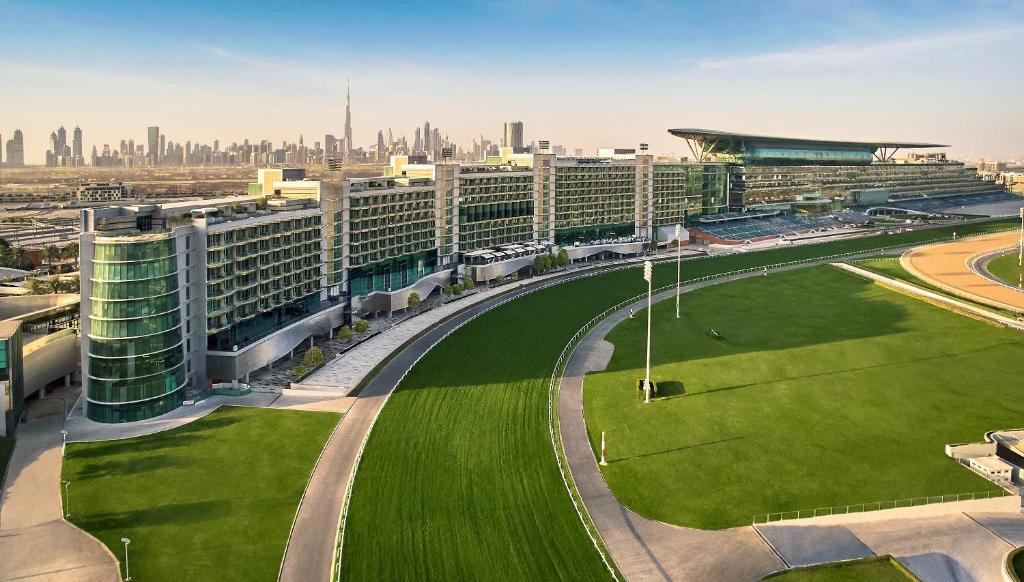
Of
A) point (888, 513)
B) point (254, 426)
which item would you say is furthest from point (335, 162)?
point (888, 513)

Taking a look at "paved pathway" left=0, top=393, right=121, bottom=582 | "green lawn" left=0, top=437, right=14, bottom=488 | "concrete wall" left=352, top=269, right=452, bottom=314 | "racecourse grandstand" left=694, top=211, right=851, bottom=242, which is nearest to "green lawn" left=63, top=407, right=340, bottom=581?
"paved pathway" left=0, top=393, right=121, bottom=582

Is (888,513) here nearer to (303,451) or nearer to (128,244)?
(303,451)

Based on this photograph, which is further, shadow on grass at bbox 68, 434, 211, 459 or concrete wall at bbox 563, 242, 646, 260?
concrete wall at bbox 563, 242, 646, 260

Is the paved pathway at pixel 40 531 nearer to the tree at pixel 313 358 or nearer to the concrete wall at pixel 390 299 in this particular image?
the tree at pixel 313 358

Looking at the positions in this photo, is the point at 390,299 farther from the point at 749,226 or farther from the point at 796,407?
the point at 749,226

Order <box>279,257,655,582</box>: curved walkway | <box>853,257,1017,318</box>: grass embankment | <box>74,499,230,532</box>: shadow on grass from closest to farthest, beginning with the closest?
<box>279,257,655,582</box>: curved walkway < <box>74,499,230,532</box>: shadow on grass < <box>853,257,1017,318</box>: grass embankment

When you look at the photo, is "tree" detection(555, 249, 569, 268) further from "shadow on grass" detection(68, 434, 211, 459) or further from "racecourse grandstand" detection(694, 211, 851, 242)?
"shadow on grass" detection(68, 434, 211, 459)
